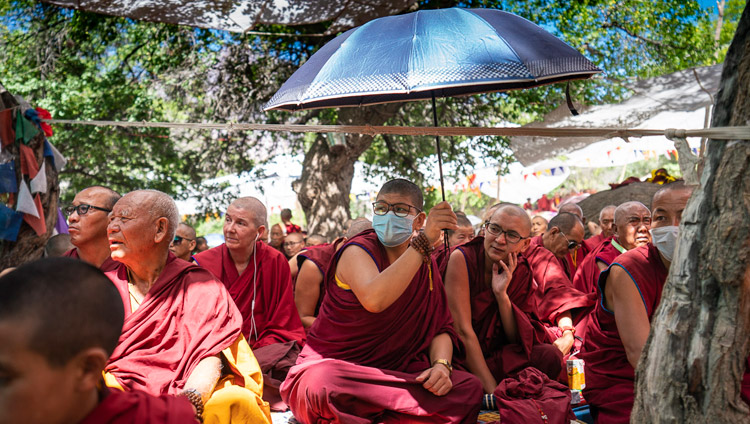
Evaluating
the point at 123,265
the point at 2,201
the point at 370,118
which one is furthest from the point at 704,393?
the point at 370,118

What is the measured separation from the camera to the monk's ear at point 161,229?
3604mm

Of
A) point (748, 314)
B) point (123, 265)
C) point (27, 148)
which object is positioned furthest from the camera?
point (27, 148)

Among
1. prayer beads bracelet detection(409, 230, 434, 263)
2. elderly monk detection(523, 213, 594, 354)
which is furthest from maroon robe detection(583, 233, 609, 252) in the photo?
prayer beads bracelet detection(409, 230, 434, 263)

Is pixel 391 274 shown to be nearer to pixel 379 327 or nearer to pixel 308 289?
pixel 379 327

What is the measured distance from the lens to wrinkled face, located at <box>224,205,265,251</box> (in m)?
5.32

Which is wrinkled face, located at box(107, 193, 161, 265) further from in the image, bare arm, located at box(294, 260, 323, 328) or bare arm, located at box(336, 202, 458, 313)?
bare arm, located at box(294, 260, 323, 328)

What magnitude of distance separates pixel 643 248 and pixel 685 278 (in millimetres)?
1972

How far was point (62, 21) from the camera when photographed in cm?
1124

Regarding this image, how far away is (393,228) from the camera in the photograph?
4.04 metres

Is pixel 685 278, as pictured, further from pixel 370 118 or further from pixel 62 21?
pixel 62 21

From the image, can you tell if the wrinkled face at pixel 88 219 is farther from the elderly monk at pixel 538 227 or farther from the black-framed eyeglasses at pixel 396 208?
the elderly monk at pixel 538 227

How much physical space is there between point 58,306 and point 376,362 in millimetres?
2672

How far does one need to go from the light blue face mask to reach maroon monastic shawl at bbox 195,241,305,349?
145 cm

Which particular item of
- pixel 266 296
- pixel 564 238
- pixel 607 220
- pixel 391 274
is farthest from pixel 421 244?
pixel 607 220
